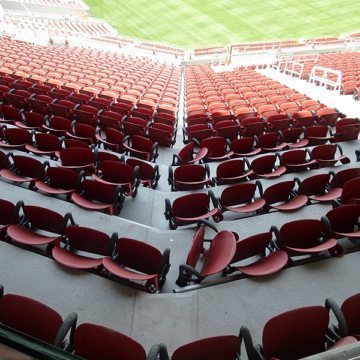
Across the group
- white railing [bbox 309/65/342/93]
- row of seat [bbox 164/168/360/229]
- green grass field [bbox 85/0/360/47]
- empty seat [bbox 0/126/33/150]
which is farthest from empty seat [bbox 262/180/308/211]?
green grass field [bbox 85/0/360/47]

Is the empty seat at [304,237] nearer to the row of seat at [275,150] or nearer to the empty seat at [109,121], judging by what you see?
the row of seat at [275,150]

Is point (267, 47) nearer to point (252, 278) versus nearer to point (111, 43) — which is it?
point (111, 43)

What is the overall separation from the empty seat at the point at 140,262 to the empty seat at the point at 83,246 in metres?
0.11

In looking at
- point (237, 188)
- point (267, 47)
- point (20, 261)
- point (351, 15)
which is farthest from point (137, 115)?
point (351, 15)

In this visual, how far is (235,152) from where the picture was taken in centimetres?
611

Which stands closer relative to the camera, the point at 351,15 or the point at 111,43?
the point at 111,43

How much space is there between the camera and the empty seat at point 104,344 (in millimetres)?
2211

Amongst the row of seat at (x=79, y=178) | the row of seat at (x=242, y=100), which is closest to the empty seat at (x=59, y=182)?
the row of seat at (x=79, y=178)

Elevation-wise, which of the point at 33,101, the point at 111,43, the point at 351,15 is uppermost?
the point at 351,15

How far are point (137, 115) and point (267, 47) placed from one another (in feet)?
49.4

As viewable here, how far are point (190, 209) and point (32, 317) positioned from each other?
2244 millimetres

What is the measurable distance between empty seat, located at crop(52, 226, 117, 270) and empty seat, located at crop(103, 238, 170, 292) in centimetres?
11

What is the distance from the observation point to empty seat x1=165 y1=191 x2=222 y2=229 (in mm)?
4168

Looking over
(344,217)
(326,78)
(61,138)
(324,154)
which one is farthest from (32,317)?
(326,78)
